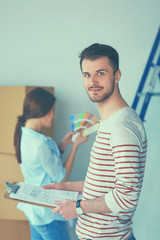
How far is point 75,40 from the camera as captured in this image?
228 centimetres

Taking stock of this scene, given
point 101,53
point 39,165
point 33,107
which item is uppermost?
point 101,53

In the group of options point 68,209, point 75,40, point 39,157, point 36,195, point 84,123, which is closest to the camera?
point 68,209

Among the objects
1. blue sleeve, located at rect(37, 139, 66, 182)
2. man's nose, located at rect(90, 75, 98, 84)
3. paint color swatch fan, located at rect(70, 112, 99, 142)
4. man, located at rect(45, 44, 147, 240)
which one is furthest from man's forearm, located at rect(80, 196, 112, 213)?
paint color swatch fan, located at rect(70, 112, 99, 142)

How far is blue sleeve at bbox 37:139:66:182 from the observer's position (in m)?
1.66

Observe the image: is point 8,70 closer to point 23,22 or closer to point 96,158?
point 23,22

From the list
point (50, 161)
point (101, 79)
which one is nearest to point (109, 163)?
point (101, 79)

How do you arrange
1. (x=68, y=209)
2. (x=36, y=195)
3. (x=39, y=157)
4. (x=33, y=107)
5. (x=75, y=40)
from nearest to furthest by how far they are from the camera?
(x=68, y=209), (x=36, y=195), (x=39, y=157), (x=33, y=107), (x=75, y=40)

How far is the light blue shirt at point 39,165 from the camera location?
166cm

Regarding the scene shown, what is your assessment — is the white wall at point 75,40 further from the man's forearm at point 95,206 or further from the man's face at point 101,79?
the man's forearm at point 95,206

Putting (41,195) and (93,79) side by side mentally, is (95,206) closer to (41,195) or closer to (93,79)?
(41,195)

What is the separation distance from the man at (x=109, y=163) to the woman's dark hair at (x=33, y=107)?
2.30 feet

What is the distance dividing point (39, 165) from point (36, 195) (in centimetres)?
43

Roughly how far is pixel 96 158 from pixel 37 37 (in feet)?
5.02

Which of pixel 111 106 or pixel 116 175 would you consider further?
pixel 111 106
